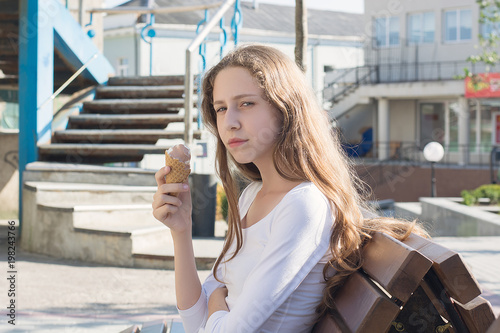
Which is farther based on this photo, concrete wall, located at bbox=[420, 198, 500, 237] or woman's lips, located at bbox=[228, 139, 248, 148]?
concrete wall, located at bbox=[420, 198, 500, 237]

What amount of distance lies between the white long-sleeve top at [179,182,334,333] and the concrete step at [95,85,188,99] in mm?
6776

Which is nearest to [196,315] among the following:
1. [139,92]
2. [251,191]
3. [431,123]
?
[251,191]

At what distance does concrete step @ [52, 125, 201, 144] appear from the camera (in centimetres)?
756

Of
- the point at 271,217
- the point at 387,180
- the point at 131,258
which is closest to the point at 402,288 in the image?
the point at 271,217

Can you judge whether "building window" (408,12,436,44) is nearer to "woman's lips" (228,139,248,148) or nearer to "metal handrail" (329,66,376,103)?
"metal handrail" (329,66,376,103)

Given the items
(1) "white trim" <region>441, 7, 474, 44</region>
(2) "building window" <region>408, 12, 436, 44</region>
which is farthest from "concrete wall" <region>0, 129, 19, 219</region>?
(2) "building window" <region>408, 12, 436, 44</region>

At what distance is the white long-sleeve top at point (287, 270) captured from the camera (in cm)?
166

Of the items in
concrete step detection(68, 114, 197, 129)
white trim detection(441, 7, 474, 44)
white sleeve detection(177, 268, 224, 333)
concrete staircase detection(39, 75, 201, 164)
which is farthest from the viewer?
white trim detection(441, 7, 474, 44)

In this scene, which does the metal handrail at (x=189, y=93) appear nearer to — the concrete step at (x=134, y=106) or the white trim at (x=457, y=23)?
the concrete step at (x=134, y=106)

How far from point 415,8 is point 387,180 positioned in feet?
31.0

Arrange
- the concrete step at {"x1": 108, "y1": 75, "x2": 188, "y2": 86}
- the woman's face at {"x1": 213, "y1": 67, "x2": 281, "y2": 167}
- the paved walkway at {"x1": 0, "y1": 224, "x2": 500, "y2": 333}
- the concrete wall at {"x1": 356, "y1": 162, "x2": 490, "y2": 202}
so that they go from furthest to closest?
the concrete wall at {"x1": 356, "y1": 162, "x2": 490, "y2": 202} < the concrete step at {"x1": 108, "y1": 75, "x2": 188, "y2": 86} < the paved walkway at {"x1": 0, "y1": 224, "x2": 500, "y2": 333} < the woman's face at {"x1": 213, "y1": 67, "x2": 281, "y2": 167}

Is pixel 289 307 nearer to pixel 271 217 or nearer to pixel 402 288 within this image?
pixel 271 217

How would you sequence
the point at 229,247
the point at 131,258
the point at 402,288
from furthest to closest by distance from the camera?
the point at 131,258 < the point at 229,247 < the point at 402,288

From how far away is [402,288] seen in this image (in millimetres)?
1424
